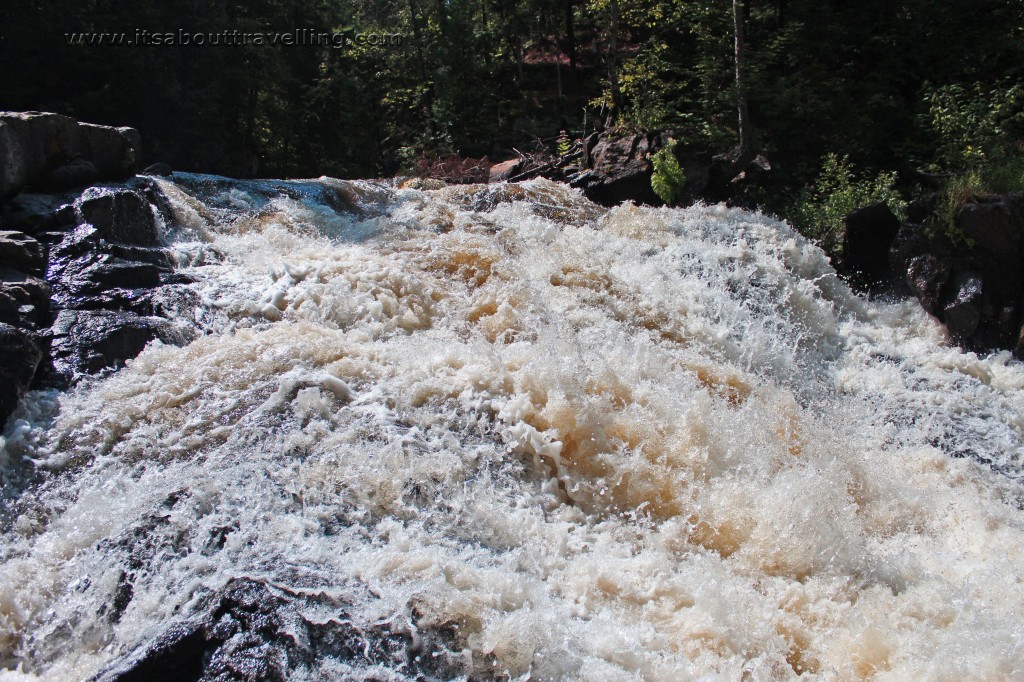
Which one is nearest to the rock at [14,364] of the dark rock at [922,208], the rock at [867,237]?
the rock at [867,237]

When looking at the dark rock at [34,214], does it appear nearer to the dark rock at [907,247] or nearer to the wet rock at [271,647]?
the wet rock at [271,647]

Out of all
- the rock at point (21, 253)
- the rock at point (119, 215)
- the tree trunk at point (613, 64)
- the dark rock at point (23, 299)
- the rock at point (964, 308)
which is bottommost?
the rock at point (964, 308)

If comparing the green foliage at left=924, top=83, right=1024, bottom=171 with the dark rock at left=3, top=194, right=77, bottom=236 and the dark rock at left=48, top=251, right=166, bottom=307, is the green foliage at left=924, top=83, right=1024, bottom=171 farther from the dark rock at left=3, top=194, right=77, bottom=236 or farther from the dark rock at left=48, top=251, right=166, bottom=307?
the dark rock at left=3, top=194, right=77, bottom=236

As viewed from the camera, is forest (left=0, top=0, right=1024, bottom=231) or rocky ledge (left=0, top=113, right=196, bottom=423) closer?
rocky ledge (left=0, top=113, right=196, bottom=423)

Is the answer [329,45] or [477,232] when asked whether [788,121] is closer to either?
[477,232]

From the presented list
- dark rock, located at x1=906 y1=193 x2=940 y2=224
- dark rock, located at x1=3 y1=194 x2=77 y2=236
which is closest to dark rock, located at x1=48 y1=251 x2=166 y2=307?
dark rock, located at x1=3 y1=194 x2=77 y2=236

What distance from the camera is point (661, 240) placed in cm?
835

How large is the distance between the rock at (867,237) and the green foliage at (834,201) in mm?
148

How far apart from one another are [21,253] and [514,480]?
15.9ft

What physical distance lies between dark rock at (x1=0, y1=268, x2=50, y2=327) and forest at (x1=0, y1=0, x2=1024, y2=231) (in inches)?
334

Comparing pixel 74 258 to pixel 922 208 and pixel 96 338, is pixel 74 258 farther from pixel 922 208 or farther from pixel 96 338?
pixel 922 208

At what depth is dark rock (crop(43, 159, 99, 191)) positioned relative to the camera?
750cm

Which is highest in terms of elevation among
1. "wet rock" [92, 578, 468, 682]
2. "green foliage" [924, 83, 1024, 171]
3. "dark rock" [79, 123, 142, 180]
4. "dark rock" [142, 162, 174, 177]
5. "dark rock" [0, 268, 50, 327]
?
"green foliage" [924, 83, 1024, 171]

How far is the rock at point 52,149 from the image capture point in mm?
7102
